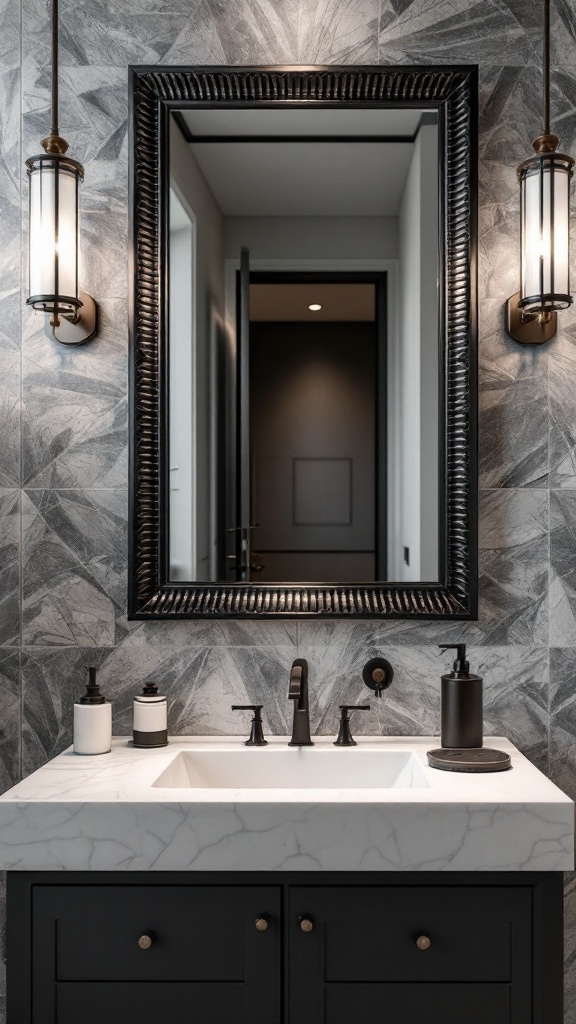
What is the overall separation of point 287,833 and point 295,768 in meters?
0.33

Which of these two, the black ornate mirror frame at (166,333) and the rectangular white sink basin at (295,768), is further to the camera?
the black ornate mirror frame at (166,333)

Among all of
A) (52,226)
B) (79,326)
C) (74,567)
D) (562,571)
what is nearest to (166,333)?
(79,326)

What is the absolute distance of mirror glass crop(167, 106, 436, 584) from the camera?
1.76 meters

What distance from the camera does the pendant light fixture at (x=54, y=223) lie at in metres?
1.63

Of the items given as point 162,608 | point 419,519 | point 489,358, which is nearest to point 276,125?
point 489,358

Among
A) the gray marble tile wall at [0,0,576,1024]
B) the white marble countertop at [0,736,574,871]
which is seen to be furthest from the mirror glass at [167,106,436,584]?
the white marble countertop at [0,736,574,871]

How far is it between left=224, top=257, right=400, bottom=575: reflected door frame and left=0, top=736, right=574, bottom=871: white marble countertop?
605 millimetres

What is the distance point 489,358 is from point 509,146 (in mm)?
455

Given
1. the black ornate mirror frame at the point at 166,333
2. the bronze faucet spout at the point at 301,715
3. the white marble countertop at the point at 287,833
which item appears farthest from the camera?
the black ornate mirror frame at the point at 166,333
